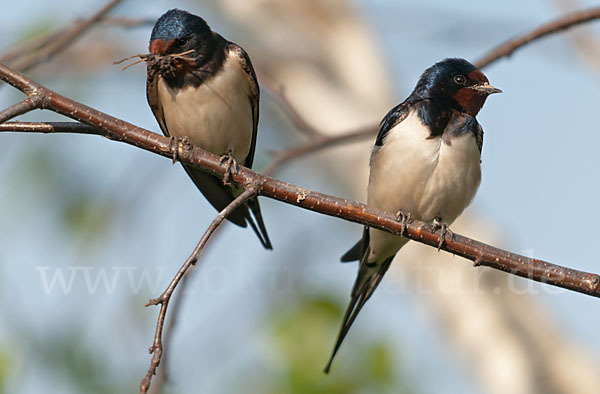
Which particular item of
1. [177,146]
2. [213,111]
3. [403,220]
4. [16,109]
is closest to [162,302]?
[16,109]

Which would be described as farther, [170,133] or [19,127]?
[170,133]

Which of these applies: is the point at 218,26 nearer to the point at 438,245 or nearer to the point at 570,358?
the point at 570,358

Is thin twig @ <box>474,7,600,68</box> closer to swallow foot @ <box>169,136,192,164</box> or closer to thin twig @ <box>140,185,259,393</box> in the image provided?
swallow foot @ <box>169,136,192,164</box>

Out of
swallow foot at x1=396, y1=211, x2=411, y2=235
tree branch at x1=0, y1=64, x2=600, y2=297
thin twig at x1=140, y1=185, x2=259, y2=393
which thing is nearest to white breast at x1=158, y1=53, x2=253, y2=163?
tree branch at x1=0, y1=64, x2=600, y2=297

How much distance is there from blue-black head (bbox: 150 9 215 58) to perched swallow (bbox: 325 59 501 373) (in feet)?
3.15

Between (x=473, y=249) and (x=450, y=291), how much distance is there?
15.3 ft

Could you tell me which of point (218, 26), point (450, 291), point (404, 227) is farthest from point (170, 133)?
point (218, 26)

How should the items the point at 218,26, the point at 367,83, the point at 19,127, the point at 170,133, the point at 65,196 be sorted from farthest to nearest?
the point at 218,26 < the point at 367,83 < the point at 65,196 < the point at 170,133 < the point at 19,127

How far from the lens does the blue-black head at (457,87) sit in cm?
393

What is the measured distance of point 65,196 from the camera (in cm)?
825

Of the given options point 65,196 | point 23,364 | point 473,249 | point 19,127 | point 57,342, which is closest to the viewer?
point 19,127

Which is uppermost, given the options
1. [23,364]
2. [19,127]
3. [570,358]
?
[19,127]

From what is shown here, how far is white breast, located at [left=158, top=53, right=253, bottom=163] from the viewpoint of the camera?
387cm

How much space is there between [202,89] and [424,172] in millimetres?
1121
